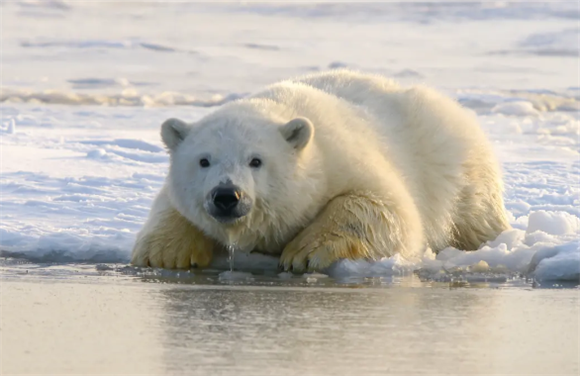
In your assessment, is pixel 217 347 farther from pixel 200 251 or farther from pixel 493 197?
pixel 493 197

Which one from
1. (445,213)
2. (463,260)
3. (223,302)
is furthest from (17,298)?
(445,213)

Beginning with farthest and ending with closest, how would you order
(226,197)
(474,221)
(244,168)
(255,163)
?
(474,221) < (255,163) < (244,168) < (226,197)

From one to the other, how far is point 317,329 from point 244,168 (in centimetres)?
215

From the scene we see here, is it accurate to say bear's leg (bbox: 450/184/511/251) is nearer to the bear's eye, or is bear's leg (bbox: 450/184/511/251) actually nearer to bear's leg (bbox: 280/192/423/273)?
bear's leg (bbox: 280/192/423/273)

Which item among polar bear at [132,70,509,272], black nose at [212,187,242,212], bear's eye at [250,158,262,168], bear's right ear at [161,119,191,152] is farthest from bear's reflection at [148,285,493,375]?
bear's right ear at [161,119,191,152]

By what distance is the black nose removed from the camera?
21.5ft

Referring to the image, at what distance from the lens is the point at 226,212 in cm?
669

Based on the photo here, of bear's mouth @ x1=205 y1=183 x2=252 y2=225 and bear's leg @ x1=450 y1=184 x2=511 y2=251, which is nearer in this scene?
bear's mouth @ x1=205 y1=183 x2=252 y2=225

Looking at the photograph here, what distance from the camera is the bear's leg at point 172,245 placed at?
7.22 meters

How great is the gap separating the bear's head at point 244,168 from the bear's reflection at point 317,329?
96cm

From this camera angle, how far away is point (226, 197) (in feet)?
21.6

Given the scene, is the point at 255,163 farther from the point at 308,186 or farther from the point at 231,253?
the point at 231,253

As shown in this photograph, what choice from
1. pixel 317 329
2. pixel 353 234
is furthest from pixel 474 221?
pixel 317 329

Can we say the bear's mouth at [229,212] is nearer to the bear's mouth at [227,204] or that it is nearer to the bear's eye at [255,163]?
the bear's mouth at [227,204]
